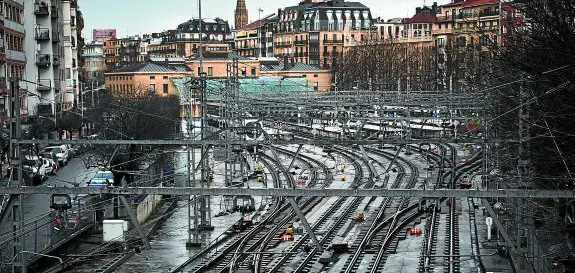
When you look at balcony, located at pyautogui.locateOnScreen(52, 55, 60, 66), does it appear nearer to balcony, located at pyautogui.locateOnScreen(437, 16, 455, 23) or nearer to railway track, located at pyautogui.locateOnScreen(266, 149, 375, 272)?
railway track, located at pyautogui.locateOnScreen(266, 149, 375, 272)

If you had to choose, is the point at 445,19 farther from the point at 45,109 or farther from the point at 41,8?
the point at 45,109

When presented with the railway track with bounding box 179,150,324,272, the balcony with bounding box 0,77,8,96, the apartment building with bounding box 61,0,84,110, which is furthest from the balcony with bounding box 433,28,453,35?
the railway track with bounding box 179,150,324,272

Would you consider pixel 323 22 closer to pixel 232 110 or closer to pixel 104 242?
pixel 232 110

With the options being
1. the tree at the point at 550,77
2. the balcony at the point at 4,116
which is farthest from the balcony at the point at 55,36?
the tree at the point at 550,77

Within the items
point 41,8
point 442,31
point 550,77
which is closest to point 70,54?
point 41,8

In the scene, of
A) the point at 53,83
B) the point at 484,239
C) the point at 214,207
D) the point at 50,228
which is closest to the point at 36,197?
the point at 214,207

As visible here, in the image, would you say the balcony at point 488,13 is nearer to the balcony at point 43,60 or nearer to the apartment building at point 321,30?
the apartment building at point 321,30
